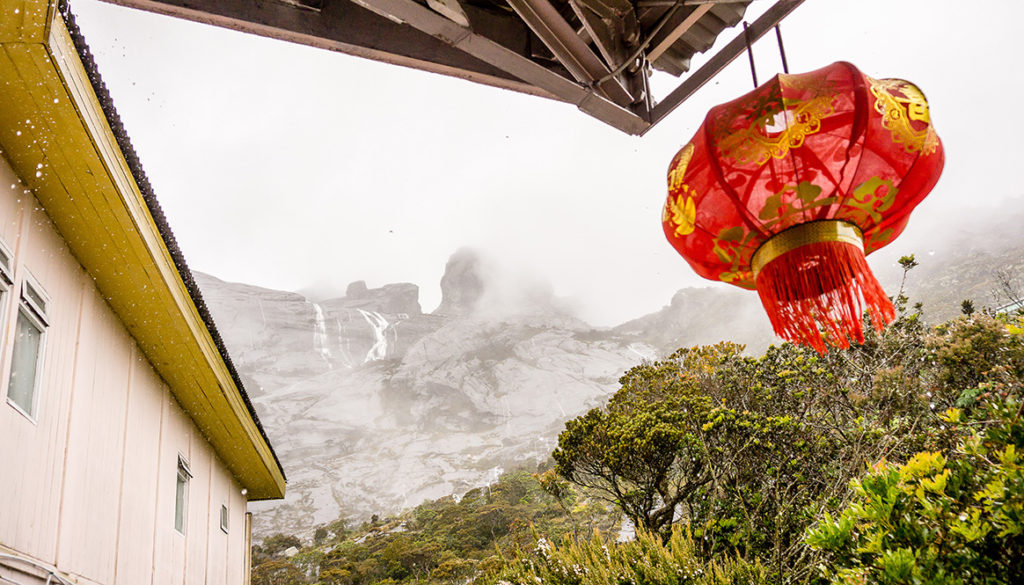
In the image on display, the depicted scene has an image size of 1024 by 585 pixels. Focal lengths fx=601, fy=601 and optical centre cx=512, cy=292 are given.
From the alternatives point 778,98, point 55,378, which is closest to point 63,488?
point 55,378

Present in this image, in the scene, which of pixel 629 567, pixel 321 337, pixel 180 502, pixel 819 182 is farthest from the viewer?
pixel 321 337

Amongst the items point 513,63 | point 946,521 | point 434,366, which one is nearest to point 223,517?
point 513,63

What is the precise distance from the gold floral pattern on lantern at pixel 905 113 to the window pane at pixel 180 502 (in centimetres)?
470

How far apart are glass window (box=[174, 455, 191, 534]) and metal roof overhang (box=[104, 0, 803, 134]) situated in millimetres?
3584

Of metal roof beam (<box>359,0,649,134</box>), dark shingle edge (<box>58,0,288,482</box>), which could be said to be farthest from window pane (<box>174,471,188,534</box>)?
metal roof beam (<box>359,0,649,134</box>)

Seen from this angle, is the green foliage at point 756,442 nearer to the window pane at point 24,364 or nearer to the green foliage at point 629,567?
the green foliage at point 629,567

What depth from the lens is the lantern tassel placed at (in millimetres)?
1627

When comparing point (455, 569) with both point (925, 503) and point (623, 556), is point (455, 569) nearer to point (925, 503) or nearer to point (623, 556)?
point (623, 556)

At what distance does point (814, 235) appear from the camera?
1.64 m

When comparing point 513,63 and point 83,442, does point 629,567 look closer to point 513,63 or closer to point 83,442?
point 83,442

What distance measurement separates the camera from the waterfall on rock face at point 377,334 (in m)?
70.4

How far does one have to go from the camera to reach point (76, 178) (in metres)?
2.55

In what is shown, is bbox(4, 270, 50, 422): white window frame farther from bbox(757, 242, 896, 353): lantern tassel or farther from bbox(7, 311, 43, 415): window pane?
bbox(757, 242, 896, 353): lantern tassel

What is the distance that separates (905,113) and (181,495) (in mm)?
4870
